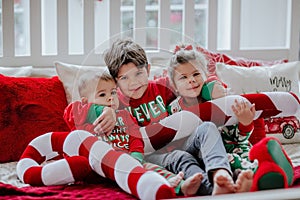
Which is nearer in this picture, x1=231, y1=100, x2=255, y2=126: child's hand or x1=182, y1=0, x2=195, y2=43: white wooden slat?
x1=231, y1=100, x2=255, y2=126: child's hand

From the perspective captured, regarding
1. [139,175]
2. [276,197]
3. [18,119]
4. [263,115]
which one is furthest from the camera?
[18,119]

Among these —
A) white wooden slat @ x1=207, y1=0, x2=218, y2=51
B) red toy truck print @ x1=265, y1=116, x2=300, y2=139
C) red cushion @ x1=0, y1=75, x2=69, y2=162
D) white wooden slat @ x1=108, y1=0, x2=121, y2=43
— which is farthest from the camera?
white wooden slat @ x1=207, y1=0, x2=218, y2=51

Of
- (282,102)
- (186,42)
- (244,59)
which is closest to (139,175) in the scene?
(186,42)

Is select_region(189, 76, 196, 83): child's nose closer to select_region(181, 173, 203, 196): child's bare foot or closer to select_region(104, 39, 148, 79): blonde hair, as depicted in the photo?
select_region(104, 39, 148, 79): blonde hair

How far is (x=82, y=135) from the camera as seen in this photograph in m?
1.59

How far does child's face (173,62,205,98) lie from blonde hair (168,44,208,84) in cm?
1

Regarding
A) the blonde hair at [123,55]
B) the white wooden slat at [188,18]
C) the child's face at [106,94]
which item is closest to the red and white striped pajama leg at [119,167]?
the child's face at [106,94]

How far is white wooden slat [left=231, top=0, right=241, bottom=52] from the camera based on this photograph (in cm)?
253

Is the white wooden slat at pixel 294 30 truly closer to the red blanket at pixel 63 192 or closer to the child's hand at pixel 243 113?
Answer: the child's hand at pixel 243 113

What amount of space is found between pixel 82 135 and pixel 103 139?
0.07m

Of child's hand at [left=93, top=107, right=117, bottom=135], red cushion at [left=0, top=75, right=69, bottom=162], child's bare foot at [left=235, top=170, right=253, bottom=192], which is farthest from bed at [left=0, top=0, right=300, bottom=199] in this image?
child's bare foot at [left=235, top=170, right=253, bottom=192]

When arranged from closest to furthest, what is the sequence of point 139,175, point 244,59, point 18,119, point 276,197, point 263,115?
point 276,197, point 139,175, point 263,115, point 18,119, point 244,59

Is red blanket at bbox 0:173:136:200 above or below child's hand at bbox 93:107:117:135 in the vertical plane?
below

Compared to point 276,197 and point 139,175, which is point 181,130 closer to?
point 139,175
